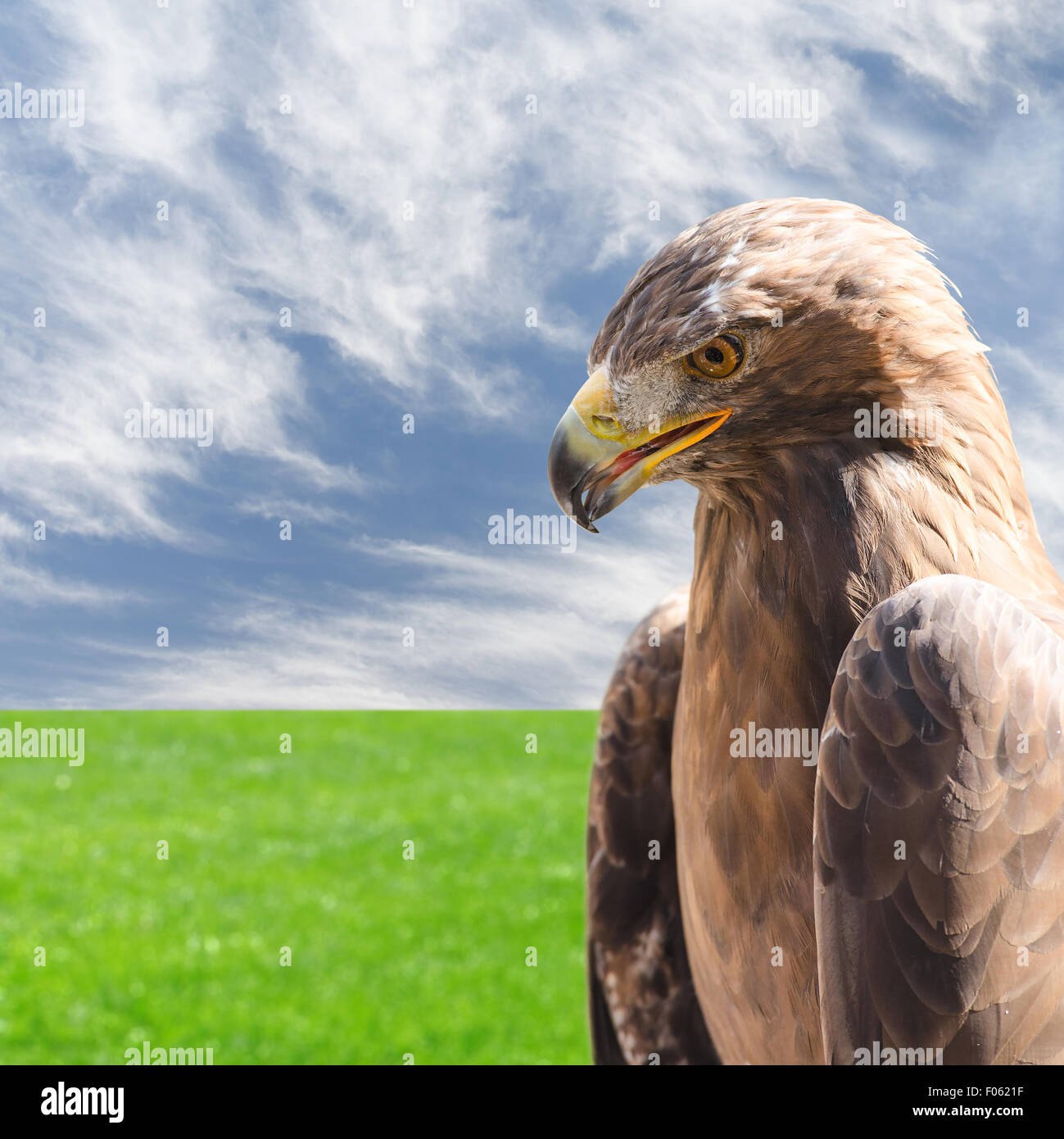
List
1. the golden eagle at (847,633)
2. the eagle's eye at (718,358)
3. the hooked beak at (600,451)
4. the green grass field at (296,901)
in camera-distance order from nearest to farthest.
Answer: the golden eagle at (847,633), the eagle's eye at (718,358), the hooked beak at (600,451), the green grass field at (296,901)

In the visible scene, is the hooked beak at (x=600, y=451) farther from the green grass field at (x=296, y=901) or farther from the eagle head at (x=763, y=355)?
the green grass field at (x=296, y=901)

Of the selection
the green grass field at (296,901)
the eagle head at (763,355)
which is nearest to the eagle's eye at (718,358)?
the eagle head at (763,355)

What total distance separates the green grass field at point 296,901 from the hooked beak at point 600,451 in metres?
5.50

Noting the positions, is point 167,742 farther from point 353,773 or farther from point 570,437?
point 570,437

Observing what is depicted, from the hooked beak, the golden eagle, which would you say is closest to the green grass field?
the golden eagle

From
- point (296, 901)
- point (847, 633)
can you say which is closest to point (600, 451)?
point (847, 633)

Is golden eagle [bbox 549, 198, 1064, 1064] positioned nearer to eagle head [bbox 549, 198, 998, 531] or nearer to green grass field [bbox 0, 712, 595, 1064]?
eagle head [bbox 549, 198, 998, 531]

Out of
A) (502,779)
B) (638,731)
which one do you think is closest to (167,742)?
(502,779)

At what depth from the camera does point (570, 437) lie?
94.9 inches

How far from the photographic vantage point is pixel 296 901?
9883mm

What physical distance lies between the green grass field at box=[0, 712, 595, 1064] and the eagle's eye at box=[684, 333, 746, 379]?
577 cm

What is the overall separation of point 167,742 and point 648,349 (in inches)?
594

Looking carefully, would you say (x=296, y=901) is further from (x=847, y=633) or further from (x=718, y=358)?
(x=718, y=358)

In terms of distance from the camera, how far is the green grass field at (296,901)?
7.46m
